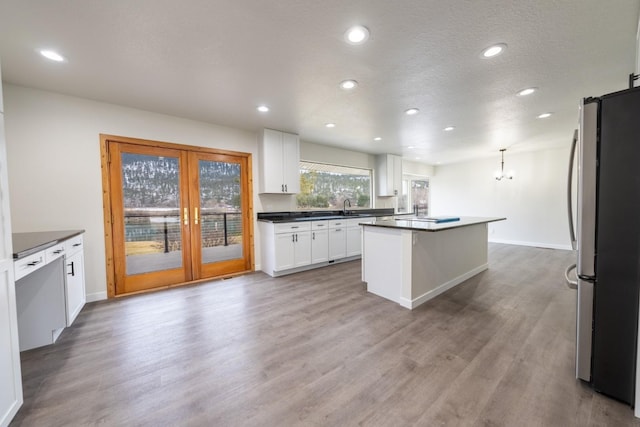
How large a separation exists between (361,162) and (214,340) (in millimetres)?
5051

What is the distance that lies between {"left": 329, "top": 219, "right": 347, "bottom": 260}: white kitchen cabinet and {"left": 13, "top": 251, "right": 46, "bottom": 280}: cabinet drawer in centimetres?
363

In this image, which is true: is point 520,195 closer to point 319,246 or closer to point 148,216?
point 319,246

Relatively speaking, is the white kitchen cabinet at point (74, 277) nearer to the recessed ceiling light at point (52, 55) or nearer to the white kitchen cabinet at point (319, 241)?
the recessed ceiling light at point (52, 55)

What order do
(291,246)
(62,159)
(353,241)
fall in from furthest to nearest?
(353,241) < (291,246) < (62,159)

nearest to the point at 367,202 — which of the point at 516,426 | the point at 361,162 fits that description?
the point at 361,162

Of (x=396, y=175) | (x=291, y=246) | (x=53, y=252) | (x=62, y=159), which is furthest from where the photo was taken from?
(x=396, y=175)

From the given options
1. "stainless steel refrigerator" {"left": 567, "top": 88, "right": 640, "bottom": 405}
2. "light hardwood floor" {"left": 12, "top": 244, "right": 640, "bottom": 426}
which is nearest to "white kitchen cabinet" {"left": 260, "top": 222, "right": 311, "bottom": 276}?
"light hardwood floor" {"left": 12, "top": 244, "right": 640, "bottom": 426}

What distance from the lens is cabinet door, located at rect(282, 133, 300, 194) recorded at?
14.2ft

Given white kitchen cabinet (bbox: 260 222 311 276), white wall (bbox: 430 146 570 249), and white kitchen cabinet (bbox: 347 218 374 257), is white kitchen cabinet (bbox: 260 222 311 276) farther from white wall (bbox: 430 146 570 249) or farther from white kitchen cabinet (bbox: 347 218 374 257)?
white wall (bbox: 430 146 570 249)

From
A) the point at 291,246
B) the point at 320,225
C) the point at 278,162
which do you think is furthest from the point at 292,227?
the point at 278,162

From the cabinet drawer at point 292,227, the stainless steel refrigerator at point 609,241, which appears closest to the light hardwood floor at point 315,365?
the stainless steel refrigerator at point 609,241

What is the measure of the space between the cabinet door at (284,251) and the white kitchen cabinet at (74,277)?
2289 millimetres

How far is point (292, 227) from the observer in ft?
13.5

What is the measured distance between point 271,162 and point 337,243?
196 cm
